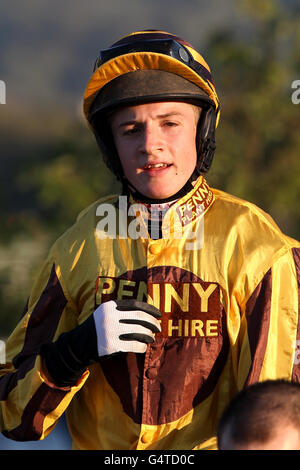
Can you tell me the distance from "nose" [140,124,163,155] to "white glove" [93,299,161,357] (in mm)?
531

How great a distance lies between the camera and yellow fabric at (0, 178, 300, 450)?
7.85 feet

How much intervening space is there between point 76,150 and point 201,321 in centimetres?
634

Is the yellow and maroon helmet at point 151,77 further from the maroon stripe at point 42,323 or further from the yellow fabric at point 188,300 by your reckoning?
the maroon stripe at point 42,323

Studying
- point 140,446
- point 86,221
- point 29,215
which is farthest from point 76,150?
point 140,446

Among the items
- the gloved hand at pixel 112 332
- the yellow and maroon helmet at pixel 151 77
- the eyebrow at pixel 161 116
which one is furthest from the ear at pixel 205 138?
the gloved hand at pixel 112 332

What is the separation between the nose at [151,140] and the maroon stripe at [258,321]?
58 cm

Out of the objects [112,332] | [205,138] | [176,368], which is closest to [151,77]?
[205,138]

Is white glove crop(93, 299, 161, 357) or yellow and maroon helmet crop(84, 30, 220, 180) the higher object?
yellow and maroon helmet crop(84, 30, 220, 180)

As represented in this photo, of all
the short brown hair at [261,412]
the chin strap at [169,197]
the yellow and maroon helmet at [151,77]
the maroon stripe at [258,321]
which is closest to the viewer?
the short brown hair at [261,412]

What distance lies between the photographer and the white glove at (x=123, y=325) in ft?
7.70

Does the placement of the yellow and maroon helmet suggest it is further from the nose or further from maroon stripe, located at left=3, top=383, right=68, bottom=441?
maroon stripe, located at left=3, top=383, right=68, bottom=441

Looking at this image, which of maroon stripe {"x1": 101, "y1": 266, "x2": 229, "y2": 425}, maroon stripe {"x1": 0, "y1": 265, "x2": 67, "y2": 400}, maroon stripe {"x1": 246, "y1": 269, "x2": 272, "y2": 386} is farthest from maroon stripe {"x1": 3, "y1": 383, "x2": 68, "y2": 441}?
maroon stripe {"x1": 246, "y1": 269, "x2": 272, "y2": 386}

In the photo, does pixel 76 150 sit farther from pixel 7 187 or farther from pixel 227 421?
pixel 227 421

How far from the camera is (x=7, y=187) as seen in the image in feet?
33.2
